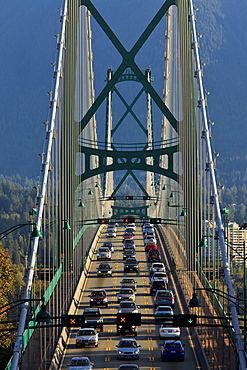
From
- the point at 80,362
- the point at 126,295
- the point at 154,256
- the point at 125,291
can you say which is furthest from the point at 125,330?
the point at 154,256

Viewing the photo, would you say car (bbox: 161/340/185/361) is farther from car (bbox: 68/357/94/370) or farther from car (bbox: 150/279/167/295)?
car (bbox: 150/279/167/295)

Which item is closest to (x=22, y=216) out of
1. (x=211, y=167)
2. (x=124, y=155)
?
(x=124, y=155)

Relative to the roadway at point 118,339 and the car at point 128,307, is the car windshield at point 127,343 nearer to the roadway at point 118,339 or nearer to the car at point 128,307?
the roadway at point 118,339

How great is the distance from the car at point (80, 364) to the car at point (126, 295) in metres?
16.7

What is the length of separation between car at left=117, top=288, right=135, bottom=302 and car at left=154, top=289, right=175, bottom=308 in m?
1.30

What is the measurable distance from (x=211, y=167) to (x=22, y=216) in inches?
5562

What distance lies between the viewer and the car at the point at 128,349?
1414 inches

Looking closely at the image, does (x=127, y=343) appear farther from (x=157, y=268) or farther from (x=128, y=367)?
(x=157, y=268)

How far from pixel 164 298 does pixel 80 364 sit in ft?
53.4

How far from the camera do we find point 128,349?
36156mm

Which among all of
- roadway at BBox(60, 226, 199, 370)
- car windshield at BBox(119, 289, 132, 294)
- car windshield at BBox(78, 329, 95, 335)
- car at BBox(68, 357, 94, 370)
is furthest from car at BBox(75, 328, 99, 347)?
car windshield at BBox(119, 289, 132, 294)

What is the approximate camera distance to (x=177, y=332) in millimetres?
39938

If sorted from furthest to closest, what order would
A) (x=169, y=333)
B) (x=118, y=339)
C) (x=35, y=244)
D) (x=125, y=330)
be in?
(x=125, y=330) < (x=118, y=339) < (x=169, y=333) < (x=35, y=244)

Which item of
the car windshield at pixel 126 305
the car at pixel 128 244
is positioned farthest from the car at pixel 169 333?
the car at pixel 128 244
